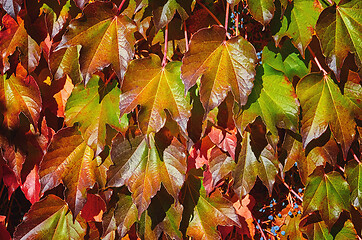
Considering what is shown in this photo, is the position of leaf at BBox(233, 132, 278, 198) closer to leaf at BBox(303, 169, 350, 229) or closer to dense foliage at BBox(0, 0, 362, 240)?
dense foliage at BBox(0, 0, 362, 240)

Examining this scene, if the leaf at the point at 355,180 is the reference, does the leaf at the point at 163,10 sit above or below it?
above

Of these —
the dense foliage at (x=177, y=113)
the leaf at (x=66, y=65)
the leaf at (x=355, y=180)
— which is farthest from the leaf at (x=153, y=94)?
the leaf at (x=355, y=180)

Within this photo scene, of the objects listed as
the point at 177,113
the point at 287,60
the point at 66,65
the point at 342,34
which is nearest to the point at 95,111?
the point at 66,65

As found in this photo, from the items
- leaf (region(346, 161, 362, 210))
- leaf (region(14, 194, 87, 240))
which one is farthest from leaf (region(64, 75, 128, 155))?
leaf (region(346, 161, 362, 210))

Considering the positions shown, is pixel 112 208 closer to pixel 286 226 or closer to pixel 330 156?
pixel 286 226

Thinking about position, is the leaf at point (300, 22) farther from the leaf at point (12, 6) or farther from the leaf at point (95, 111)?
the leaf at point (12, 6)

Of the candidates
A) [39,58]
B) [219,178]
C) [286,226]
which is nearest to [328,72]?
[219,178]
